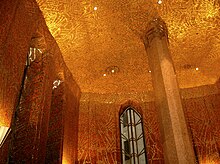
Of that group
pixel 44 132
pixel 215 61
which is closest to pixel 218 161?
pixel 215 61

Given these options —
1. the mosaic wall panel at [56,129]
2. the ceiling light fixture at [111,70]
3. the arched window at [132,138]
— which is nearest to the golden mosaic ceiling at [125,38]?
the ceiling light fixture at [111,70]

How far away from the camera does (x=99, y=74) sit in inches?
350

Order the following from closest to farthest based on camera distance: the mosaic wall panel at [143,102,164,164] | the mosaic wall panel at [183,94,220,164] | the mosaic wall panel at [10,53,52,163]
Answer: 1. the mosaic wall panel at [10,53,52,163]
2. the mosaic wall panel at [183,94,220,164]
3. the mosaic wall panel at [143,102,164,164]

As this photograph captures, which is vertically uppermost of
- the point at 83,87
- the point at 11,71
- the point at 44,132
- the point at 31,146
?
the point at 83,87

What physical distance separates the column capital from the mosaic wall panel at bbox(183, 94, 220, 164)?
11.2 ft

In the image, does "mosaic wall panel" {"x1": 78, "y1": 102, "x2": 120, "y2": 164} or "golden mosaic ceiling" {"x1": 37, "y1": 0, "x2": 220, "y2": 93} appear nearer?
"golden mosaic ceiling" {"x1": 37, "y1": 0, "x2": 220, "y2": 93}

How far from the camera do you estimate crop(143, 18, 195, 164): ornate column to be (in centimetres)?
421

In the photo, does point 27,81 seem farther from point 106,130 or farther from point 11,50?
point 106,130

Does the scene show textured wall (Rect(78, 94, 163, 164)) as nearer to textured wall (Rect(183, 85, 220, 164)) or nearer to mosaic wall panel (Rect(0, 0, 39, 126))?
textured wall (Rect(183, 85, 220, 164))

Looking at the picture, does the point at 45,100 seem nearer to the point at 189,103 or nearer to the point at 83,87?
the point at 83,87

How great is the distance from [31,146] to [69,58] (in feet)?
12.3

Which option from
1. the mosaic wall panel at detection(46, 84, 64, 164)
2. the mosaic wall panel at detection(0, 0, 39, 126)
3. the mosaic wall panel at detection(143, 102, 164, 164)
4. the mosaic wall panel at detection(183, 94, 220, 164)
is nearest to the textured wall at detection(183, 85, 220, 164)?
the mosaic wall panel at detection(183, 94, 220, 164)

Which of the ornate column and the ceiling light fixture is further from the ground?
the ceiling light fixture

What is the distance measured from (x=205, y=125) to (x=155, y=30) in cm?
443
